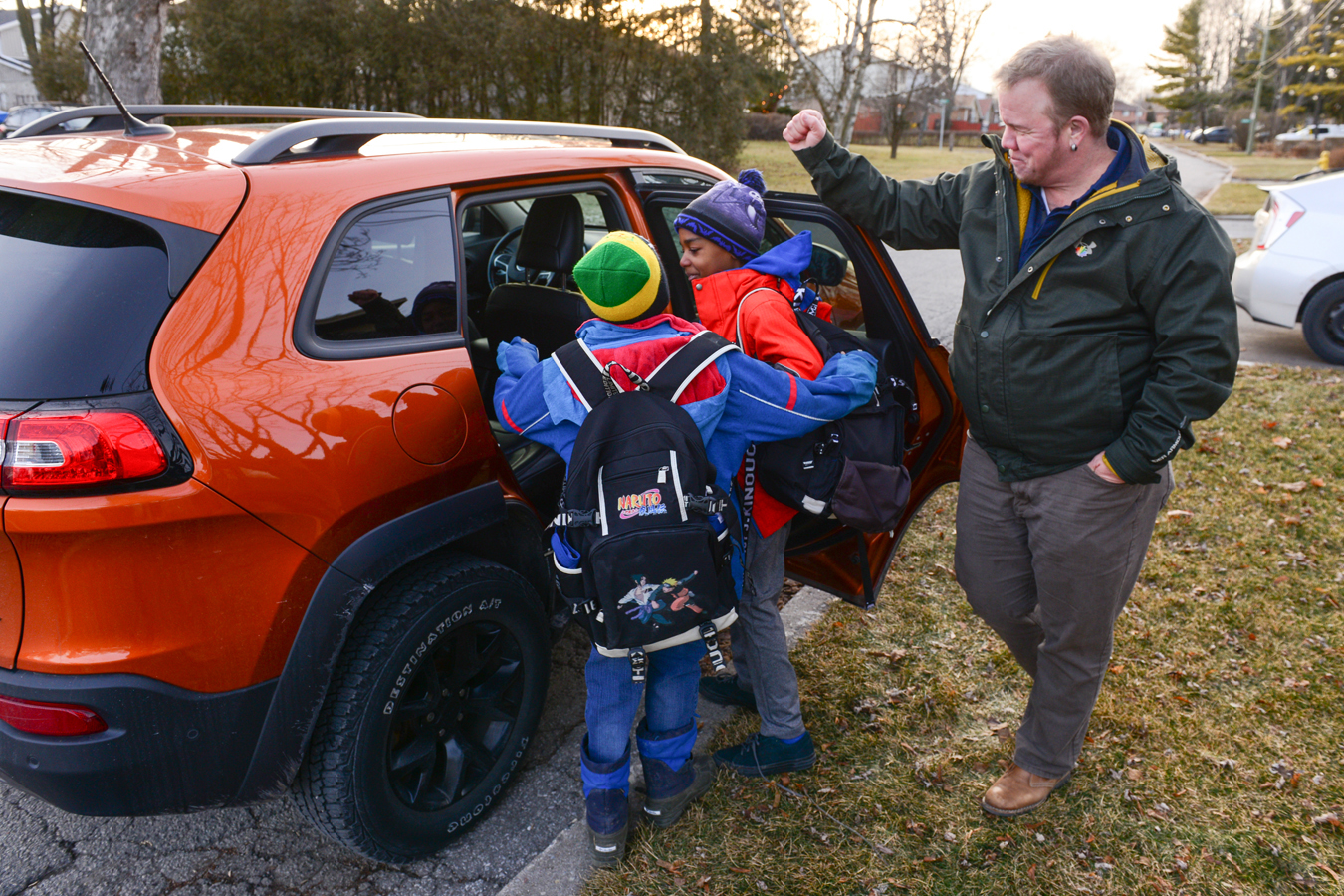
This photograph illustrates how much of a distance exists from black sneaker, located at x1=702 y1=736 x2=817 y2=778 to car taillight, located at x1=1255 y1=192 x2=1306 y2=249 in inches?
269

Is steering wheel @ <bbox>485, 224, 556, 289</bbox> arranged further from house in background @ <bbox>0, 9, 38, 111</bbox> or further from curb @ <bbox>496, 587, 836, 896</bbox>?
house in background @ <bbox>0, 9, 38, 111</bbox>

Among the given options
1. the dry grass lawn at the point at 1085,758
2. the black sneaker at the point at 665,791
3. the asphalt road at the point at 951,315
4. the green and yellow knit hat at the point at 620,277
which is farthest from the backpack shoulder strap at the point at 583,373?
the asphalt road at the point at 951,315

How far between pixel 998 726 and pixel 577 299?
2100mm

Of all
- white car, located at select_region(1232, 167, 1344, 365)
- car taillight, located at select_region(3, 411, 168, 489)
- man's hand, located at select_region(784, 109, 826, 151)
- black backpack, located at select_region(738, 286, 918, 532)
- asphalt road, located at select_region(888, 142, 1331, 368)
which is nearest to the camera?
car taillight, located at select_region(3, 411, 168, 489)

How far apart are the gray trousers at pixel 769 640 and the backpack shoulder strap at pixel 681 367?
0.69 metres

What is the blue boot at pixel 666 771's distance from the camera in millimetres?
2449

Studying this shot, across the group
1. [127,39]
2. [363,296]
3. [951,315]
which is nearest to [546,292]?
[363,296]

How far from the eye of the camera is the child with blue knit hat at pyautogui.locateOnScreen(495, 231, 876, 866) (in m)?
2.12

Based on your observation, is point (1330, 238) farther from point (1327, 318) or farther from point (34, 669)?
point (34, 669)

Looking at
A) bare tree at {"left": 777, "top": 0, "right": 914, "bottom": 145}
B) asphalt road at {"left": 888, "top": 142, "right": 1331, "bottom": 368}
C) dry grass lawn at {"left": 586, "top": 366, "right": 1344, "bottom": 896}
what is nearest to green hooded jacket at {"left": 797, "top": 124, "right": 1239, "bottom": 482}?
dry grass lawn at {"left": 586, "top": 366, "right": 1344, "bottom": 896}

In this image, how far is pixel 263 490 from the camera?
184 cm

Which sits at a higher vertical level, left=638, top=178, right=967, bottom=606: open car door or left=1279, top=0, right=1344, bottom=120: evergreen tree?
left=1279, top=0, right=1344, bottom=120: evergreen tree

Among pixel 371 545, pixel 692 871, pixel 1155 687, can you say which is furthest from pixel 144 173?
pixel 1155 687

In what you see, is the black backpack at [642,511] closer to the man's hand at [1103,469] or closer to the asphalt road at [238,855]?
the asphalt road at [238,855]
